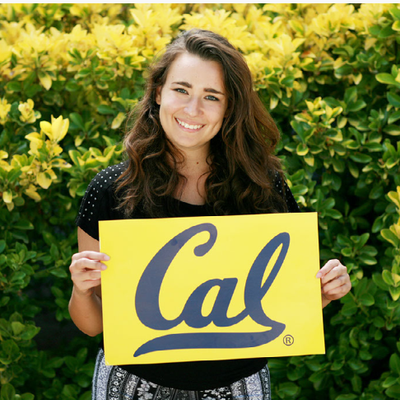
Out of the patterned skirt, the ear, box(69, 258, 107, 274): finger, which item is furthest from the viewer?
the ear

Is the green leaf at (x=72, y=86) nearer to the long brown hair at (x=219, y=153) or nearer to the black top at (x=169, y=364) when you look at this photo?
the long brown hair at (x=219, y=153)

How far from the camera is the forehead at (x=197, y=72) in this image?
160cm

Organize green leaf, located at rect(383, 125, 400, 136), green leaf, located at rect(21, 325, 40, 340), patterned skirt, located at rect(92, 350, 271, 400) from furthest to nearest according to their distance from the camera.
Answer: green leaf, located at rect(383, 125, 400, 136), green leaf, located at rect(21, 325, 40, 340), patterned skirt, located at rect(92, 350, 271, 400)

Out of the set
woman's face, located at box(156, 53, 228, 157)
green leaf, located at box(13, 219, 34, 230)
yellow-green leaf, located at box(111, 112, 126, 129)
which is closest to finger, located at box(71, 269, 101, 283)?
woman's face, located at box(156, 53, 228, 157)

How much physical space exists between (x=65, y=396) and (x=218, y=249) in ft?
4.30

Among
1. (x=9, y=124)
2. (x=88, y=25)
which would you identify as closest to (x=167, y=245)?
(x=9, y=124)

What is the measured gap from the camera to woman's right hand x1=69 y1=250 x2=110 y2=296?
4.88 ft

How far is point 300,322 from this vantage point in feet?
5.29

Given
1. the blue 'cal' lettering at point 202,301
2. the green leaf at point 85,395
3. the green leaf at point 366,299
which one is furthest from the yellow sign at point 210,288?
the green leaf at point 85,395

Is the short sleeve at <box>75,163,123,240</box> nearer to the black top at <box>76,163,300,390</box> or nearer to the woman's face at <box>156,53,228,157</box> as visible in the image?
the black top at <box>76,163,300,390</box>

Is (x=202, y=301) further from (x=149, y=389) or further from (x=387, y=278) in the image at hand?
(x=387, y=278)

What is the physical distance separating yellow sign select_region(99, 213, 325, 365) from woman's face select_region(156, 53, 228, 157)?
267mm

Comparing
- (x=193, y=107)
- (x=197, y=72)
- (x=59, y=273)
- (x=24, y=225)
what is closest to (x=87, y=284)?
(x=193, y=107)

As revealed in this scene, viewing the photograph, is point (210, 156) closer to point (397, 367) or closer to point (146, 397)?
point (146, 397)
